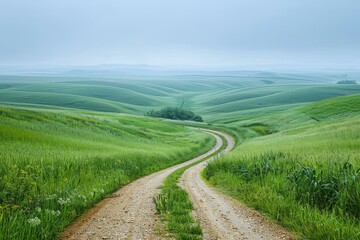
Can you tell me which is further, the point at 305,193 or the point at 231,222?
the point at 305,193

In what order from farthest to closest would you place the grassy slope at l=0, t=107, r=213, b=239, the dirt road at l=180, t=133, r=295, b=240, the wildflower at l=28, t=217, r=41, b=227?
the dirt road at l=180, t=133, r=295, b=240, the grassy slope at l=0, t=107, r=213, b=239, the wildflower at l=28, t=217, r=41, b=227

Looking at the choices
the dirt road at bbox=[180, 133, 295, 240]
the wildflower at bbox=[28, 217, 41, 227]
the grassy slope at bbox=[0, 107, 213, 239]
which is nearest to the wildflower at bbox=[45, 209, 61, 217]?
the grassy slope at bbox=[0, 107, 213, 239]

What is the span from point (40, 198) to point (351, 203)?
30.3ft

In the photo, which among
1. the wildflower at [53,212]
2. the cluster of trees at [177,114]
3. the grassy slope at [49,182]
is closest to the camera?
the grassy slope at [49,182]

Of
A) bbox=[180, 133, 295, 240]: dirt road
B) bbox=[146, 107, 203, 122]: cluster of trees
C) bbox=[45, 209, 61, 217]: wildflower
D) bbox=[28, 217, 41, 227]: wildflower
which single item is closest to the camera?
bbox=[28, 217, 41, 227]: wildflower

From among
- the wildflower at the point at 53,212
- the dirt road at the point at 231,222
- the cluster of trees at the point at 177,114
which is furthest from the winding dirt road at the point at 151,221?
the cluster of trees at the point at 177,114

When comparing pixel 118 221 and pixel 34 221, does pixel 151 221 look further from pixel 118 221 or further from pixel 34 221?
pixel 34 221

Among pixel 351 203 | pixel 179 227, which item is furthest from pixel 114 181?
pixel 351 203

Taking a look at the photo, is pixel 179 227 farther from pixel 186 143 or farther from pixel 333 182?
pixel 186 143

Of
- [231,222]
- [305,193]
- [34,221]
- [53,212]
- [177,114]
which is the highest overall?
[34,221]

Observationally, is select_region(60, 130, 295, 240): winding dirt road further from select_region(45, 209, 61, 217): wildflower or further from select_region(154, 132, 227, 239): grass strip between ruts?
select_region(45, 209, 61, 217): wildflower

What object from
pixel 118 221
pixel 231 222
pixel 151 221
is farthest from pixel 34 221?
pixel 231 222

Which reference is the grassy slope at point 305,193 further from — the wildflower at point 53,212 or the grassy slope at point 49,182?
the wildflower at point 53,212

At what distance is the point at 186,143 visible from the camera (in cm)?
5228
